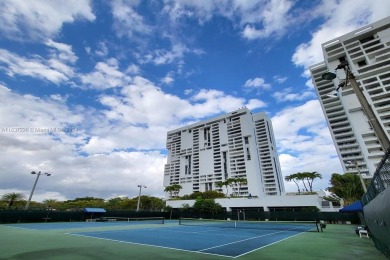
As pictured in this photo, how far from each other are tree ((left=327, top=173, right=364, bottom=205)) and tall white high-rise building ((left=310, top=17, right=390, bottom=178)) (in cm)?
2950

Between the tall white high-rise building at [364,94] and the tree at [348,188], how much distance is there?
2950 centimetres

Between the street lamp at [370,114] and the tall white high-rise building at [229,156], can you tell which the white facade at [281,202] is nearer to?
the tall white high-rise building at [229,156]

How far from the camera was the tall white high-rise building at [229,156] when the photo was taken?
126m

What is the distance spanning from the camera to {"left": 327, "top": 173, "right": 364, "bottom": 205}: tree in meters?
46.4

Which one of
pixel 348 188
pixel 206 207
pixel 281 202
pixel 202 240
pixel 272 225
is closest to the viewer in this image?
pixel 202 240

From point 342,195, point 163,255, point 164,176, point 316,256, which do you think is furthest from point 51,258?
point 164,176

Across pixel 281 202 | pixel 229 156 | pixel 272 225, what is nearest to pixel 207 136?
pixel 229 156

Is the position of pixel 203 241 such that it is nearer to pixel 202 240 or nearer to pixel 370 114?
pixel 202 240

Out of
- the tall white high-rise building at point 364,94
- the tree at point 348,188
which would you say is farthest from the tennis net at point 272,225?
the tall white high-rise building at point 364,94

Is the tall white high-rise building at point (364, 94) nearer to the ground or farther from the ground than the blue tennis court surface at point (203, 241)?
farther from the ground

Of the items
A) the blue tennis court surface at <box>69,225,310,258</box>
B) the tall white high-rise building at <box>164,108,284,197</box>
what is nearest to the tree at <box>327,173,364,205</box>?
the blue tennis court surface at <box>69,225,310,258</box>

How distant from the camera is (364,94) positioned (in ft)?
250

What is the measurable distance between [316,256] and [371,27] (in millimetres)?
111033

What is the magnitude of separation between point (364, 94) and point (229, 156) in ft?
242
